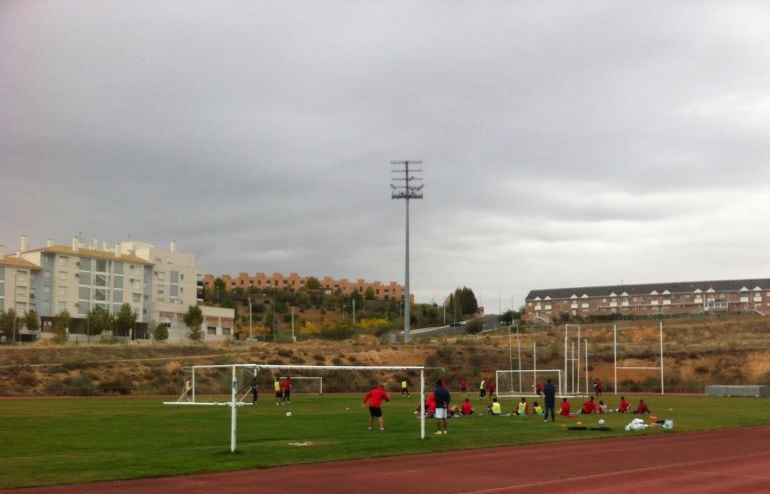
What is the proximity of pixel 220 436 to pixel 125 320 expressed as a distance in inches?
3944

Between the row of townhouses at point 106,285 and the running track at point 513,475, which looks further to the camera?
the row of townhouses at point 106,285

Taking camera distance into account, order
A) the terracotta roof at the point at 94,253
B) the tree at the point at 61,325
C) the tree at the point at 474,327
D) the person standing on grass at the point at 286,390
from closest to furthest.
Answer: the person standing on grass at the point at 286,390
the tree at the point at 61,325
the terracotta roof at the point at 94,253
the tree at the point at 474,327

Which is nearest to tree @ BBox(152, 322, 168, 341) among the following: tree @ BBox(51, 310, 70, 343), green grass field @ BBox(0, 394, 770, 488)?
tree @ BBox(51, 310, 70, 343)

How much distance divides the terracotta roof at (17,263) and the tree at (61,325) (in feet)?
27.8

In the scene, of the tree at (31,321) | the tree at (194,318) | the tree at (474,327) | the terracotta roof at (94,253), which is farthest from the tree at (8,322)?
the tree at (474,327)

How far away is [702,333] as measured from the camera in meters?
106

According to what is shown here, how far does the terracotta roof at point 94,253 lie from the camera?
5157 inches

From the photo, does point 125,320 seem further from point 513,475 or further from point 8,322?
point 513,475

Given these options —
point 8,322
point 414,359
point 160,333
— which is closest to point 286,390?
point 414,359

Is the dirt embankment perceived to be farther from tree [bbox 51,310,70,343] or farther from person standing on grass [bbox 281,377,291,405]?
person standing on grass [bbox 281,377,291,405]

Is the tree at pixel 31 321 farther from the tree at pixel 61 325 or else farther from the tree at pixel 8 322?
the tree at pixel 8 322

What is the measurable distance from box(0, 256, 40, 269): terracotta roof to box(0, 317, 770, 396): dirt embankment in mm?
39126

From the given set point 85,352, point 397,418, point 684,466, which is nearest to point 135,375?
point 85,352

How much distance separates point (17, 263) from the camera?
12756 cm
